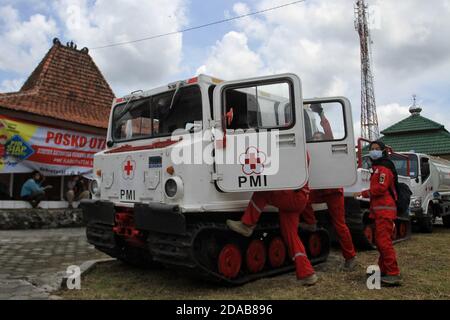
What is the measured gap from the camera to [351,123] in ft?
20.7

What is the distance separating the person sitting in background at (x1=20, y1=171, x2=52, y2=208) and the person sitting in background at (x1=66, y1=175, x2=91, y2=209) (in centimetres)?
102

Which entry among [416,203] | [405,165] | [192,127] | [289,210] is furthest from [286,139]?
[405,165]

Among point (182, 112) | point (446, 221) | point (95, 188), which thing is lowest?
point (446, 221)

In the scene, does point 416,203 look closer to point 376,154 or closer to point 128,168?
point 376,154

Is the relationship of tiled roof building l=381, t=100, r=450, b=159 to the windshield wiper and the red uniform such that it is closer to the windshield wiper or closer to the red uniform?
the red uniform

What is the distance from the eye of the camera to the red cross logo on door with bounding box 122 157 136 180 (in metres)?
5.70

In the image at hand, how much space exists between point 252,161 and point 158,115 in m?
1.70

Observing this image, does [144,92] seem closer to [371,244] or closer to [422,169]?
[371,244]

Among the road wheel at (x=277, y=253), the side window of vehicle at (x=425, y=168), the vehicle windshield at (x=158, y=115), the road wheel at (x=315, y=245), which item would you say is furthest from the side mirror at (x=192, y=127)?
the side window of vehicle at (x=425, y=168)

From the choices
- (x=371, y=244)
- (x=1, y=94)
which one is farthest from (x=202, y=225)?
(x=1, y=94)

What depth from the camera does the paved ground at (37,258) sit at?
213 inches

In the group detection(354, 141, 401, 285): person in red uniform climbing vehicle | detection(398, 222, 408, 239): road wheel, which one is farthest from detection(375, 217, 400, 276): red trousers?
detection(398, 222, 408, 239): road wheel

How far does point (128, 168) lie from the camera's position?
5.79 metres

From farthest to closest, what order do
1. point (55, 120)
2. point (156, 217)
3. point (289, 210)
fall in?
1. point (55, 120)
2. point (289, 210)
3. point (156, 217)
